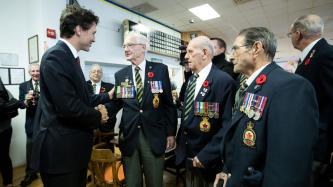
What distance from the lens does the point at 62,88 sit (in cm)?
118

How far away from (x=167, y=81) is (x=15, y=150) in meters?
3.13

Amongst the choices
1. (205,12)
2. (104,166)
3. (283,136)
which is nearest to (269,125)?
(283,136)

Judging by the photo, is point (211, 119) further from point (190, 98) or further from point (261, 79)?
point (261, 79)

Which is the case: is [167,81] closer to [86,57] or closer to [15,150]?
[86,57]

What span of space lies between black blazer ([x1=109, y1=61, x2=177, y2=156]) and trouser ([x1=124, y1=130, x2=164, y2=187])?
46mm

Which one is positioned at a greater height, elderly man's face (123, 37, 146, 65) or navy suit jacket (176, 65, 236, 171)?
elderly man's face (123, 37, 146, 65)

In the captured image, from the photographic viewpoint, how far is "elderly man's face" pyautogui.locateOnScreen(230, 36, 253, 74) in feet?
3.33

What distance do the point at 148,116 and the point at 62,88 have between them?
2.41 ft

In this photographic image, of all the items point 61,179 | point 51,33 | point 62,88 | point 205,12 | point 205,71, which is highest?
point 205,12

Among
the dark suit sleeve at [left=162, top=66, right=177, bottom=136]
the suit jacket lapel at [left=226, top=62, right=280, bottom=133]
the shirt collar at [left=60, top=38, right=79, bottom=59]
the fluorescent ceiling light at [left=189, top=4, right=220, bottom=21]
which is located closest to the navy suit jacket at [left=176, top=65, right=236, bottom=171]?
the dark suit sleeve at [left=162, top=66, right=177, bottom=136]

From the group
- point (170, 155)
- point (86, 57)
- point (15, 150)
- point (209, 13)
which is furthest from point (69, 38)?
point (209, 13)

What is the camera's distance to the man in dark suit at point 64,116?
46.8 inches

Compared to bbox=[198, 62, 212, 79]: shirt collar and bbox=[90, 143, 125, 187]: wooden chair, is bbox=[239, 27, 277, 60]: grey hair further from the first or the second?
bbox=[90, 143, 125, 187]: wooden chair

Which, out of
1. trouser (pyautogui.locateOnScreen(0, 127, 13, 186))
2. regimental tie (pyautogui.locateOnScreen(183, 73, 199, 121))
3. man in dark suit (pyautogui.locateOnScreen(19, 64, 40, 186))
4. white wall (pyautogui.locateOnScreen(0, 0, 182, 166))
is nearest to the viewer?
regimental tie (pyautogui.locateOnScreen(183, 73, 199, 121))
